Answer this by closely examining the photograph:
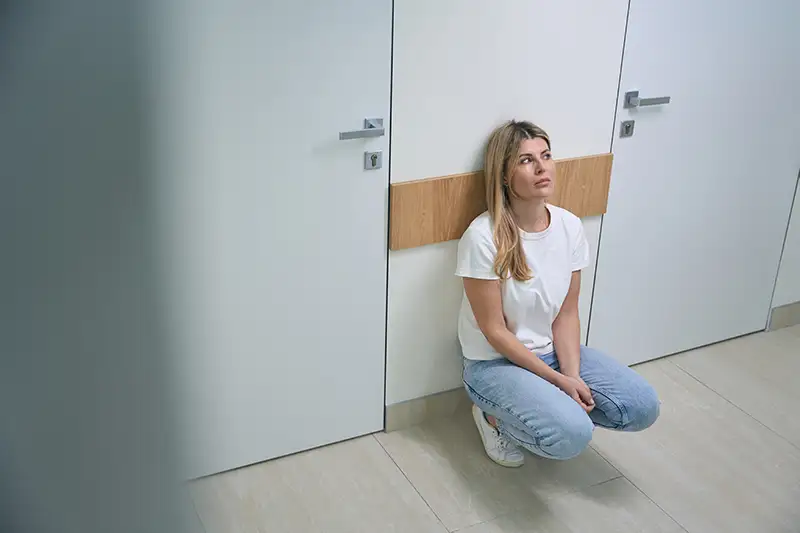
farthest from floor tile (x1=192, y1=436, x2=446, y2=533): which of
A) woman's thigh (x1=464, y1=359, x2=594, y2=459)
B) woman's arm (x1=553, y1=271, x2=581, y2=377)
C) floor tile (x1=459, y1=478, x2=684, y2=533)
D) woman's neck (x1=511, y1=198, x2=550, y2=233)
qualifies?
woman's neck (x1=511, y1=198, x2=550, y2=233)

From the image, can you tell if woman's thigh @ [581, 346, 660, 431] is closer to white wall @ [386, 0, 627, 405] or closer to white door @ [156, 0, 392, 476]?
white wall @ [386, 0, 627, 405]

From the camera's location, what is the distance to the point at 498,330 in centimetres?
211

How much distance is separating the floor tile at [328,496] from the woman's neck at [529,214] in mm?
711

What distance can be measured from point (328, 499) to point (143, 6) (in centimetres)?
198

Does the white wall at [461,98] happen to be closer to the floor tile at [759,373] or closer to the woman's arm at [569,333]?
the woman's arm at [569,333]

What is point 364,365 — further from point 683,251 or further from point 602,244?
point 683,251

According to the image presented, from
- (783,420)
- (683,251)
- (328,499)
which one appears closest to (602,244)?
(683,251)

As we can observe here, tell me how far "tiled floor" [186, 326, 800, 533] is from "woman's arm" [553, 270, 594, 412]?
0.27 meters

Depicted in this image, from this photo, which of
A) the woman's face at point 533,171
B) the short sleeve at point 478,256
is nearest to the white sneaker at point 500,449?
the short sleeve at point 478,256

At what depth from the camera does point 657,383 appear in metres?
2.63

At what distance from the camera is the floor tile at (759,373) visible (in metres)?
2.49

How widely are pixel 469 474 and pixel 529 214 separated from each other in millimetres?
685

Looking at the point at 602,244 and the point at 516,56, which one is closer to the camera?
the point at 516,56

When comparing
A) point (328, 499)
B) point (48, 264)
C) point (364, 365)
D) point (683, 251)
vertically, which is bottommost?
point (328, 499)
